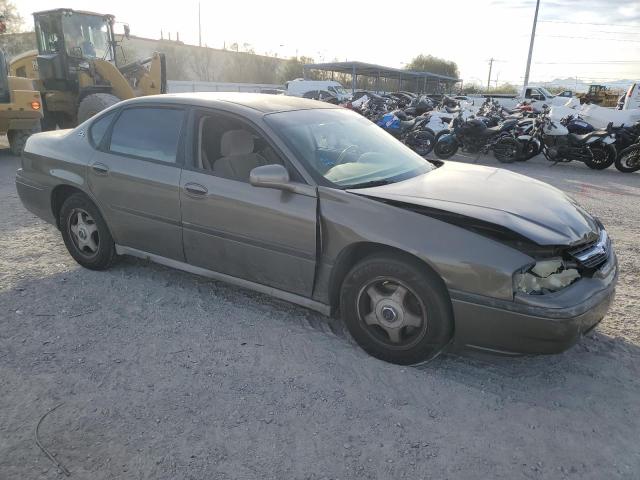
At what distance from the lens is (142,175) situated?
367 centimetres

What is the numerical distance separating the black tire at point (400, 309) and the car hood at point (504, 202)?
1.25ft

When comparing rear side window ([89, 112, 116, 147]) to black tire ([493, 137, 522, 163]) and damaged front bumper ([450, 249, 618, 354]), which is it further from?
black tire ([493, 137, 522, 163])

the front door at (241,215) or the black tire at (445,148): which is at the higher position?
the front door at (241,215)

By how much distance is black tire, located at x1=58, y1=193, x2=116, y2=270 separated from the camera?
4.12 m

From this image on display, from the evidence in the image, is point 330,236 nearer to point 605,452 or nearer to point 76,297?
point 605,452

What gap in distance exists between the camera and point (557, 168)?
11.2 m

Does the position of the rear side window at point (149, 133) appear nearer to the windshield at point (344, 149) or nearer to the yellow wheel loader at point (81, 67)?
the windshield at point (344, 149)

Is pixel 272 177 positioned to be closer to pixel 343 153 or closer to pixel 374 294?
pixel 343 153

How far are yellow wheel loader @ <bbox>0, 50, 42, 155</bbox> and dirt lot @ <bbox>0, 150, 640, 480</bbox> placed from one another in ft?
24.6

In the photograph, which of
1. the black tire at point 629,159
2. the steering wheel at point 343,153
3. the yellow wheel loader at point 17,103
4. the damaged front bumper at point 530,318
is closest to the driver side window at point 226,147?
the steering wheel at point 343,153

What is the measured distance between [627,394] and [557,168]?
31.5ft

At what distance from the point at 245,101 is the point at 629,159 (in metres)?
9.69

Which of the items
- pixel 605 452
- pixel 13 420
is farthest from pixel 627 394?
pixel 13 420

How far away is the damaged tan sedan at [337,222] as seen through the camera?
2.58 m
